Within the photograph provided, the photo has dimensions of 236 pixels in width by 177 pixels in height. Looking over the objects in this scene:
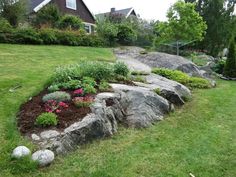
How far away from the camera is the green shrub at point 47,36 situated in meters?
16.0

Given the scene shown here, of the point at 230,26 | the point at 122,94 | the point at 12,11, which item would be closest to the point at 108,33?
the point at 12,11

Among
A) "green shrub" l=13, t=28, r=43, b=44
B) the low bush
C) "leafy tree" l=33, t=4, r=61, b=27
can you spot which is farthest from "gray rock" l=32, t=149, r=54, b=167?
"leafy tree" l=33, t=4, r=61, b=27

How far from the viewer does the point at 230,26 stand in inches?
841

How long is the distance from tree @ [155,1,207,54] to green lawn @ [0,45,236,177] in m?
11.7

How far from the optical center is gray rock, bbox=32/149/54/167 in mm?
4332

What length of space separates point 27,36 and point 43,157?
11.9m

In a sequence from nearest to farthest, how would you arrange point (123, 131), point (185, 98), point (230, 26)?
point (123, 131), point (185, 98), point (230, 26)

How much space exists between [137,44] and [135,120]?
55.9 ft

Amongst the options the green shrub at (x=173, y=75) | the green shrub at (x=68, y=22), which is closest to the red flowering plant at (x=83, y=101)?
the green shrub at (x=173, y=75)

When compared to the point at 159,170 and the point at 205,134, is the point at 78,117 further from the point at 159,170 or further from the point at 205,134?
the point at 205,134

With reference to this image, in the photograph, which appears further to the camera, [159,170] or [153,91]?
[153,91]

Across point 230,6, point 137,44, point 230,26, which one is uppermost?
point 230,6

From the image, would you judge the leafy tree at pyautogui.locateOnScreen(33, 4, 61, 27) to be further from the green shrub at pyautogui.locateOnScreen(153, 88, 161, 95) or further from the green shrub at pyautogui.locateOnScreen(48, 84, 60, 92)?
the green shrub at pyautogui.locateOnScreen(48, 84, 60, 92)

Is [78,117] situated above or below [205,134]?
above
